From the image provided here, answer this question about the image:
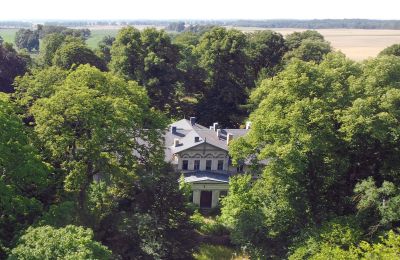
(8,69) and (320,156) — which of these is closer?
(320,156)

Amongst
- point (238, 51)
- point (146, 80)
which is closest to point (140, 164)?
point (146, 80)

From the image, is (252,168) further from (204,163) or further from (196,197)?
(204,163)

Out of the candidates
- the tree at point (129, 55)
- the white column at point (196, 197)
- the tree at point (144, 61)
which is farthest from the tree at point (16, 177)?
the tree at point (129, 55)

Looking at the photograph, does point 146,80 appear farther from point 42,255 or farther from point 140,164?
point 42,255

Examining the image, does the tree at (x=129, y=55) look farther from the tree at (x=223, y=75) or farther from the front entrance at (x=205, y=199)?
the front entrance at (x=205, y=199)

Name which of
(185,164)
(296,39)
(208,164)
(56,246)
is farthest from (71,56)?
(56,246)

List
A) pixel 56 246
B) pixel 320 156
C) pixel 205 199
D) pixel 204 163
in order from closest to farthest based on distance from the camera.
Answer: pixel 56 246 < pixel 320 156 < pixel 205 199 < pixel 204 163

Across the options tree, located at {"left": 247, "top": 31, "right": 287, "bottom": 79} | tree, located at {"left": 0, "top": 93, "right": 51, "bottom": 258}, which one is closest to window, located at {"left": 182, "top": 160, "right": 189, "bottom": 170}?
tree, located at {"left": 0, "top": 93, "right": 51, "bottom": 258}

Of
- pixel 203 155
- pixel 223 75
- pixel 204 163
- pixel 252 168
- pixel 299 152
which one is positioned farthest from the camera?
pixel 223 75
